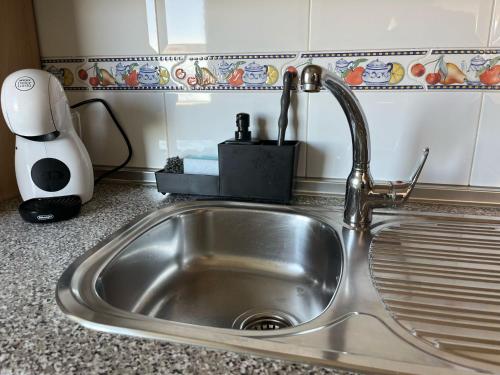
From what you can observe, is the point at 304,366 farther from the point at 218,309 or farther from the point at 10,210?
the point at 10,210

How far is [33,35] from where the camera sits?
3.06 feet

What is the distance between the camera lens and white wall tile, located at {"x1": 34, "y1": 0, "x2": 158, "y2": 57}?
0.87 meters

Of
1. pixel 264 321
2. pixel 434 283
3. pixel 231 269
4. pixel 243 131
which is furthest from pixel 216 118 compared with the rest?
pixel 434 283

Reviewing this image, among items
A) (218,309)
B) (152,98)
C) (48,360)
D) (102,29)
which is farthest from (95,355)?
(102,29)

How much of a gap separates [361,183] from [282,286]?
28 centimetres

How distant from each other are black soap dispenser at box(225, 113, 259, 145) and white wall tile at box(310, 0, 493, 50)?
0.72 ft

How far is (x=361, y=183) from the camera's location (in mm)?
658

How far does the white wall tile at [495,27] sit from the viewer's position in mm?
701

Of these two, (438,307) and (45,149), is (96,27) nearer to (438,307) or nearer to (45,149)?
(45,149)

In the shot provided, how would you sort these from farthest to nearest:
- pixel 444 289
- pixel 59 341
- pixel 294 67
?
pixel 294 67
pixel 444 289
pixel 59 341

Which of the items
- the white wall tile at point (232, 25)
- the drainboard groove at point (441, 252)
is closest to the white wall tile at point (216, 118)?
the white wall tile at point (232, 25)

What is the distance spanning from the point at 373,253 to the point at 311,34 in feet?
1.64

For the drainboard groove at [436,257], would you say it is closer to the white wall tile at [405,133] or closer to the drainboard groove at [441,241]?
the drainboard groove at [441,241]

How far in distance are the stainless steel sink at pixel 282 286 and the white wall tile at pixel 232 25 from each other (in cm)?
38
